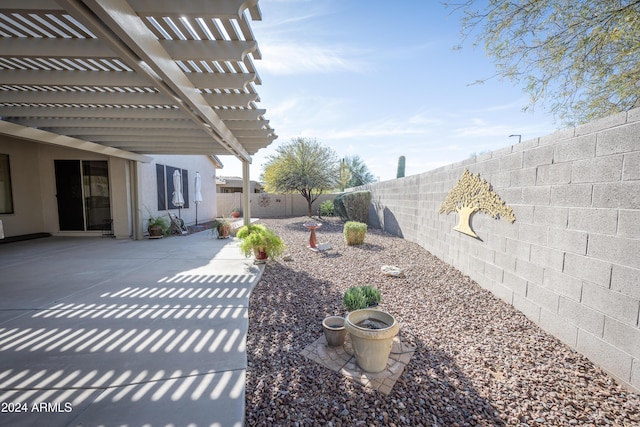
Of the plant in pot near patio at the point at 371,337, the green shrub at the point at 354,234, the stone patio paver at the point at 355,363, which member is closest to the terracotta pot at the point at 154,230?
the green shrub at the point at 354,234

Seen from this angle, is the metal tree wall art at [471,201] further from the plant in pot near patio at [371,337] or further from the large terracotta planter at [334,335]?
the large terracotta planter at [334,335]

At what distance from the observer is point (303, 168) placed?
12844mm

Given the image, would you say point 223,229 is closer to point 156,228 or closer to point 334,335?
point 156,228

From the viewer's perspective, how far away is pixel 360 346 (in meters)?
1.98

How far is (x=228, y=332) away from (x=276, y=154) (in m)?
11.9

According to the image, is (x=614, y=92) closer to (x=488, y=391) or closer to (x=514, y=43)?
(x=514, y=43)

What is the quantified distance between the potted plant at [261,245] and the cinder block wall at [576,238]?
3.44 meters

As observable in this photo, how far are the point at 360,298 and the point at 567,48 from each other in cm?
429

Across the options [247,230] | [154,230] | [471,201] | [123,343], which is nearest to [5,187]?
[154,230]

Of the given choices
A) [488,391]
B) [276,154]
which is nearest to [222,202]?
[276,154]

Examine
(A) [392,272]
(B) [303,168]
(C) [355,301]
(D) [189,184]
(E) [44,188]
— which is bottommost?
(A) [392,272]

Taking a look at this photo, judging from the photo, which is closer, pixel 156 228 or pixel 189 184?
pixel 156 228

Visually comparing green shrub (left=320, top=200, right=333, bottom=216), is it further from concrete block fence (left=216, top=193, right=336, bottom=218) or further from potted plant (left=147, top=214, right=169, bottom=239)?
potted plant (left=147, top=214, right=169, bottom=239)

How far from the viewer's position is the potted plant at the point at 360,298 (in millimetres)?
2809
